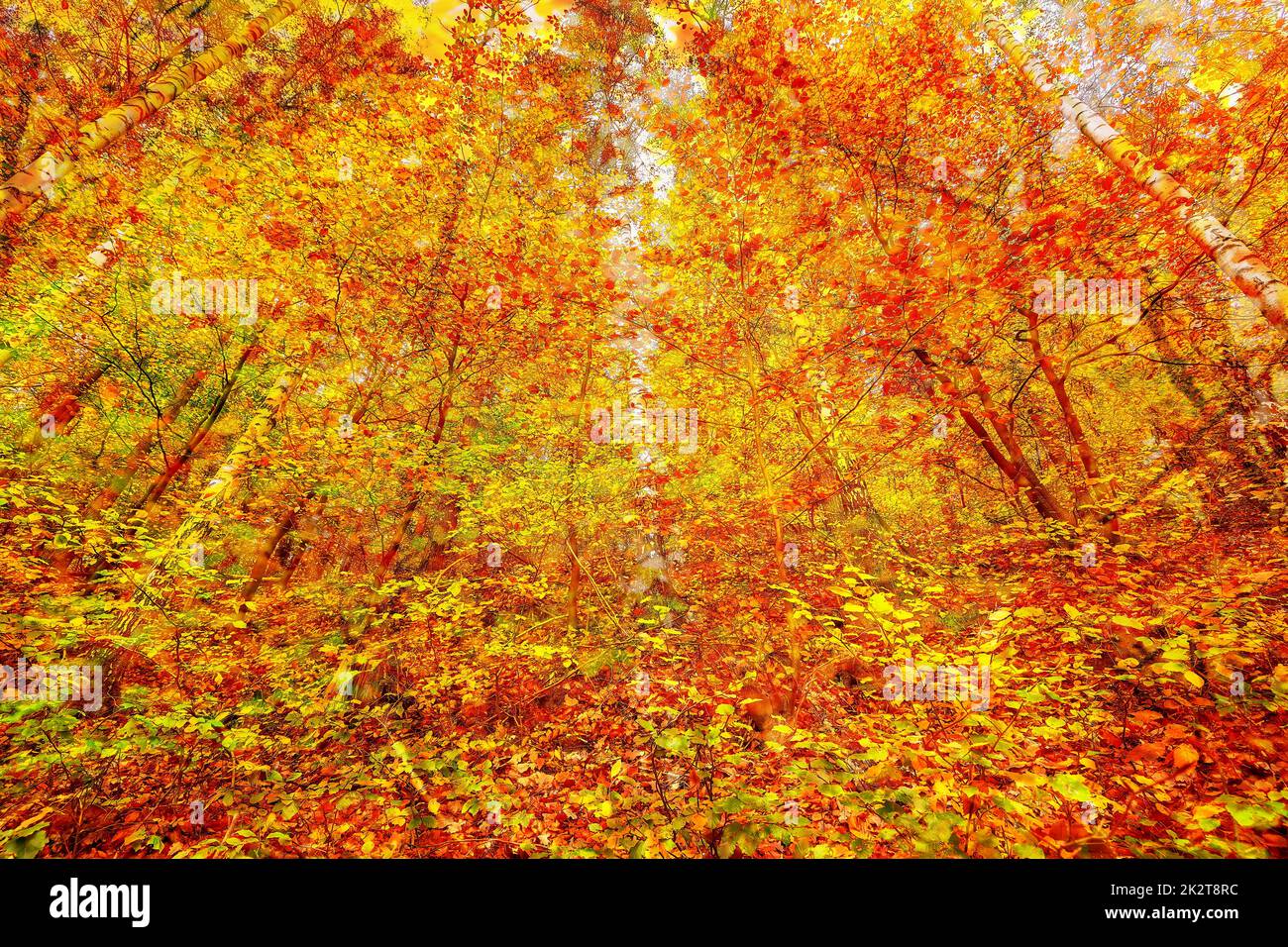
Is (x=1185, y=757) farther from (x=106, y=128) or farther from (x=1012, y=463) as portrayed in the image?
(x=106, y=128)

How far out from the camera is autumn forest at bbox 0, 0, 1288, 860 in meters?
4.31

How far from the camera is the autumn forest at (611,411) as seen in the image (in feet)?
14.1

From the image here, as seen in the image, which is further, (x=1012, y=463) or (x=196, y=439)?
(x=196, y=439)

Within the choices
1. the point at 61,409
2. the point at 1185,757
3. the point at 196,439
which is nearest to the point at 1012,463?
the point at 1185,757

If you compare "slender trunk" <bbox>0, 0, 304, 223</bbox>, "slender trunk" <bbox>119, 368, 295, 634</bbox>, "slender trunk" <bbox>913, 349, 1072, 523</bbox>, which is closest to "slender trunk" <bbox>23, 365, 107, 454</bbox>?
"slender trunk" <bbox>119, 368, 295, 634</bbox>

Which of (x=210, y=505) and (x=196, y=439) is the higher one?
(x=196, y=439)

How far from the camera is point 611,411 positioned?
9336 millimetres

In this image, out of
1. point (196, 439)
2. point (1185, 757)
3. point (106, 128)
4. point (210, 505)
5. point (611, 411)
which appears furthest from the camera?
point (611, 411)

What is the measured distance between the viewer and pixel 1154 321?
24.2ft

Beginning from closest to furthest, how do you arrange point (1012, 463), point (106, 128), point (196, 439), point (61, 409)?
point (106, 128) → point (1012, 463) → point (61, 409) → point (196, 439)

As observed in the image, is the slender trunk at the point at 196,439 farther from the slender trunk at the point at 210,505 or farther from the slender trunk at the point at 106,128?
the slender trunk at the point at 106,128

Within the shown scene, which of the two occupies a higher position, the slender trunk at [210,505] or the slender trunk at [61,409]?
the slender trunk at [61,409]

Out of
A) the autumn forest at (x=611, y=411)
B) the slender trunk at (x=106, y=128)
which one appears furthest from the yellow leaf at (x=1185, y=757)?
the slender trunk at (x=106, y=128)
